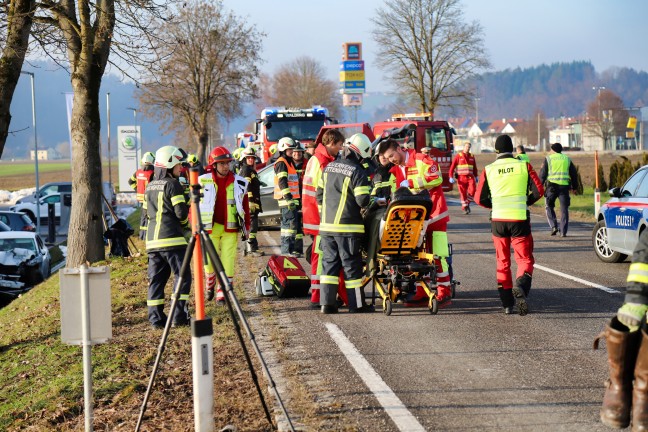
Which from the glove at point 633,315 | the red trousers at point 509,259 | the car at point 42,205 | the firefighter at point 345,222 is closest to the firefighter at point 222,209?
the firefighter at point 345,222

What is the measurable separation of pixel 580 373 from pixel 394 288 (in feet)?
11.0

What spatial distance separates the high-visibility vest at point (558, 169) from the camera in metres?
19.7

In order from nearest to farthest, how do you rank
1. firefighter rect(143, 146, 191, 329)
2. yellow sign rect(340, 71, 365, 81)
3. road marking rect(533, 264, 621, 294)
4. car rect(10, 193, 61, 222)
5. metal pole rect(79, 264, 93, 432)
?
metal pole rect(79, 264, 93, 432) < firefighter rect(143, 146, 191, 329) < road marking rect(533, 264, 621, 294) < car rect(10, 193, 61, 222) < yellow sign rect(340, 71, 365, 81)

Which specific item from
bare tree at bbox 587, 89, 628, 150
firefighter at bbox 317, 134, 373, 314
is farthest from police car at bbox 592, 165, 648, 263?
bare tree at bbox 587, 89, 628, 150

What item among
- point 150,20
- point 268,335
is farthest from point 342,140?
point 150,20

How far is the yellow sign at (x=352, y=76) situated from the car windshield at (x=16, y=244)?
152ft

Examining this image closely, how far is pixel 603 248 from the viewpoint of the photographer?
15281 millimetres

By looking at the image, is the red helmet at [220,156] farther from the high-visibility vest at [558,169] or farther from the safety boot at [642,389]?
the high-visibility vest at [558,169]

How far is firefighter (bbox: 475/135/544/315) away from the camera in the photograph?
10.4 metres

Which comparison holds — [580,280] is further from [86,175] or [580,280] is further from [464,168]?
[464,168]

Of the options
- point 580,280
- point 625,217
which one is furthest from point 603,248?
point 580,280

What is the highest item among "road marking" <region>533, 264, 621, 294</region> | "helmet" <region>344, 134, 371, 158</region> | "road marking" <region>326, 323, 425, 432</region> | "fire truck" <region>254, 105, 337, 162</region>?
"fire truck" <region>254, 105, 337, 162</region>

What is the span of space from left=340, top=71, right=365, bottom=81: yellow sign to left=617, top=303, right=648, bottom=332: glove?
62414 millimetres

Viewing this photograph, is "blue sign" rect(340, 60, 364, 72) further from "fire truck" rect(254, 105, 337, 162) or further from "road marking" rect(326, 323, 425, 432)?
"road marking" rect(326, 323, 425, 432)
